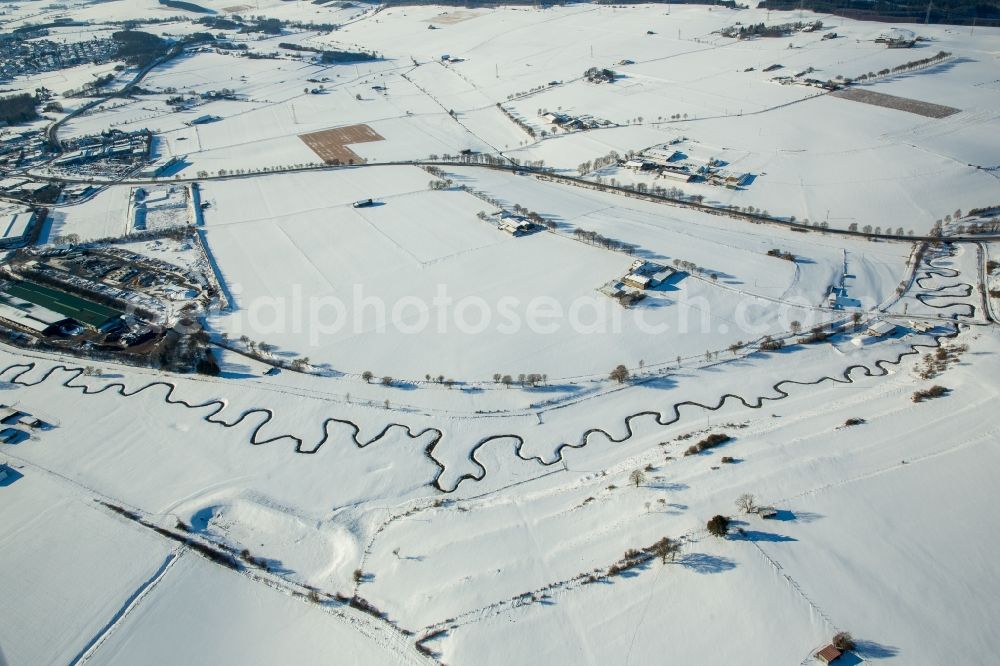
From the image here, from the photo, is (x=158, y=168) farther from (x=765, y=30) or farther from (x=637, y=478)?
(x=765, y=30)

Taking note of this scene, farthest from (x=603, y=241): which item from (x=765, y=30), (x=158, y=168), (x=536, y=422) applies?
(x=765, y=30)

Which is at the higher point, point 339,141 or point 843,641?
point 339,141

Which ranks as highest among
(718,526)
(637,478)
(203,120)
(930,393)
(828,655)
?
(203,120)

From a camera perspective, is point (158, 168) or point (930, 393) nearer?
point (930, 393)

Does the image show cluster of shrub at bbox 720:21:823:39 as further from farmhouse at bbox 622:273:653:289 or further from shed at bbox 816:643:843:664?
shed at bbox 816:643:843:664

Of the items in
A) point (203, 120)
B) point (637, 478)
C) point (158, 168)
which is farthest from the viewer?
point (203, 120)

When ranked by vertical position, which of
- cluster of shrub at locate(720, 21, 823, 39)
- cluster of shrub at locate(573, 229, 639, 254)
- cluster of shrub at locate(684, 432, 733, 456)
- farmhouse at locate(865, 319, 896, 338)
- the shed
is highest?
cluster of shrub at locate(720, 21, 823, 39)

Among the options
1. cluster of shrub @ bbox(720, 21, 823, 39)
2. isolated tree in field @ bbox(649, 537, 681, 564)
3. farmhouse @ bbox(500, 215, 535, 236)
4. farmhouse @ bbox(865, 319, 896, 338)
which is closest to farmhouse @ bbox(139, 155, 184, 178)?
farmhouse @ bbox(500, 215, 535, 236)
